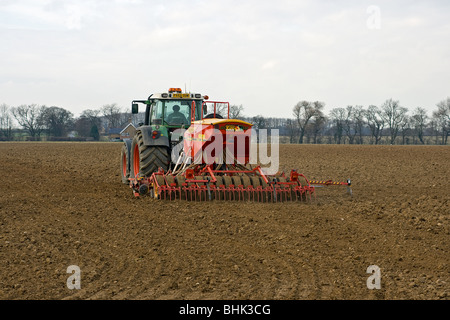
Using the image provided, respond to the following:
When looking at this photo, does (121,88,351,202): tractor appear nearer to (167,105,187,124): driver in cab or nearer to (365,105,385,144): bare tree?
(167,105,187,124): driver in cab

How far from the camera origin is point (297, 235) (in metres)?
6.63

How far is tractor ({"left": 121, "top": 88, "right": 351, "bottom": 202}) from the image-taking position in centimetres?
935

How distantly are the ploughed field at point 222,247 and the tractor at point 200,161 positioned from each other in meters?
0.37

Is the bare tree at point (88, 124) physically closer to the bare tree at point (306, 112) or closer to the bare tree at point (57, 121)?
the bare tree at point (57, 121)

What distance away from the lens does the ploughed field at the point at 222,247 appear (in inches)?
179

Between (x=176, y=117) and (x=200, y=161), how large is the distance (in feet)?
5.49

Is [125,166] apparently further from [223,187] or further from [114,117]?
[114,117]

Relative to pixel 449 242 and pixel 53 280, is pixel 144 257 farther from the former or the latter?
pixel 449 242

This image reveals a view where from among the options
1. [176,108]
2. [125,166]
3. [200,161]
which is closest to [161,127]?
[176,108]

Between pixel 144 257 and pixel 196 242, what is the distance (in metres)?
0.85

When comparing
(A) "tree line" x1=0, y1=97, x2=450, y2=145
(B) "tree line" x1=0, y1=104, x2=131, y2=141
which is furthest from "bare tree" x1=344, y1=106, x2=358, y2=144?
(B) "tree line" x1=0, y1=104, x2=131, y2=141

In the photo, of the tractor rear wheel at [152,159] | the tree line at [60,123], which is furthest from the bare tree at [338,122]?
the tractor rear wheel at [152,159]

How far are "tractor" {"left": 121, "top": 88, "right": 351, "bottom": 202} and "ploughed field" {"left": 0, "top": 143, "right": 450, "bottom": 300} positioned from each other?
37cm

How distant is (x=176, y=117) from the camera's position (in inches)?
443
